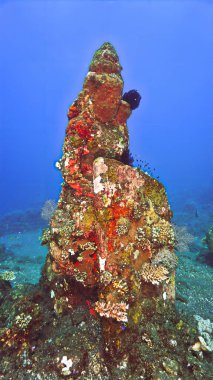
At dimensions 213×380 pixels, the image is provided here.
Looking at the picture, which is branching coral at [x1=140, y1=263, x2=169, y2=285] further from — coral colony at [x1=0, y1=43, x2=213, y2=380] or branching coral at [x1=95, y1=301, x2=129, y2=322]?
branching coral at [x1=95, y1=301, x2=129, y2=322]

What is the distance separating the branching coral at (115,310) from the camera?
5766 mm

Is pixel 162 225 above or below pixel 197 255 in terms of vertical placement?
below

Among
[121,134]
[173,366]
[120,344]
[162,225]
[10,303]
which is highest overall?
[121,134]

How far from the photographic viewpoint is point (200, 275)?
40.5 ft

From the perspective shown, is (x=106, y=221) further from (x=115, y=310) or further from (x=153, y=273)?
(x=115, y=310)

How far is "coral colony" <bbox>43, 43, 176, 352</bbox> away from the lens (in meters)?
6.14

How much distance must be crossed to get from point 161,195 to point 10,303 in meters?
5.23

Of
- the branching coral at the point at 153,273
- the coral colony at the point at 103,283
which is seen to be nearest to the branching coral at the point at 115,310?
the coral colony at the point at 103,283

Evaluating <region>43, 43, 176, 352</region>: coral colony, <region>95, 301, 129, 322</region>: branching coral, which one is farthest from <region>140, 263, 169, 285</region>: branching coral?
<region>95, 301, 129, 322</region>: branching coral

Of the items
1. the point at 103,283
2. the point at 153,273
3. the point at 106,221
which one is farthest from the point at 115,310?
the point at 106,221

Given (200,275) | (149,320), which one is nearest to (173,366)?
(149,320)

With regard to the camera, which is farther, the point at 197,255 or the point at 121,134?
the point at 197,255

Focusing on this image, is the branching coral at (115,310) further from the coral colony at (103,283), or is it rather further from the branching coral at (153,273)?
the branching coral at (153,273)

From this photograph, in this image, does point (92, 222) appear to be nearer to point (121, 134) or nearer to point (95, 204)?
point (95, 204)
